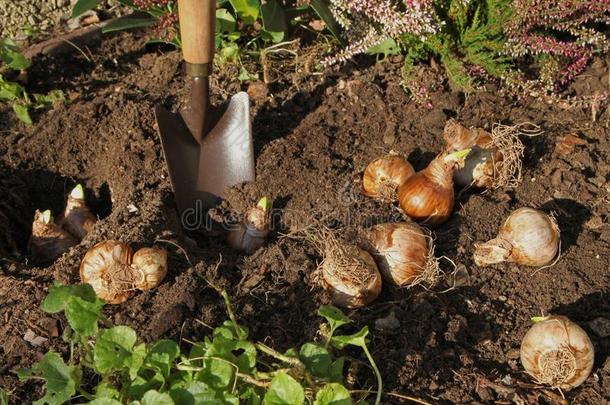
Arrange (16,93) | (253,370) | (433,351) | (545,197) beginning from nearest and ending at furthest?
(253,370) < (433,351) < (545,197) < (16,93)

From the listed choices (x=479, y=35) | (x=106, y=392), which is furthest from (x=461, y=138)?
(x=106, y=392)

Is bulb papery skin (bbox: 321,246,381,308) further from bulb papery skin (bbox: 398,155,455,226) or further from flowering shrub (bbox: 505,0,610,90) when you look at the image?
flowering shrub (bbox: 505,0,610,90)

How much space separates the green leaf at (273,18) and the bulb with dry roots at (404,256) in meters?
1.10

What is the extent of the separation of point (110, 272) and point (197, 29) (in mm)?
853

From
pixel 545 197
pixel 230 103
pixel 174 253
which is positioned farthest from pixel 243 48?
pixel 545 197

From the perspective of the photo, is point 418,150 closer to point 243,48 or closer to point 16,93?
point 243,48

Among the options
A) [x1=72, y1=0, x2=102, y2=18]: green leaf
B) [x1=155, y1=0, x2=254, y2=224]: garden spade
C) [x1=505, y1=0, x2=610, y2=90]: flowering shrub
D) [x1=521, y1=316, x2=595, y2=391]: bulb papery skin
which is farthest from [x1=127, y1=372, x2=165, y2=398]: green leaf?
[x1=505, y1=0, x2=610, y2=90]: flowering shrub

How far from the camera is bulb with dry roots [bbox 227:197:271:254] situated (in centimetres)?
221

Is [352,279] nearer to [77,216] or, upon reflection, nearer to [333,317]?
[333,317]

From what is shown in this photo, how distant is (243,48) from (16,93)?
97 centimetres

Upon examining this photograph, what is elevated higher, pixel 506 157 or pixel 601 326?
pixel 506 157

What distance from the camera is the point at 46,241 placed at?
2.32 meters

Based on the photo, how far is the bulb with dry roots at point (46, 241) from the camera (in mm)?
2307

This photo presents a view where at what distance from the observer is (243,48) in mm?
2936
